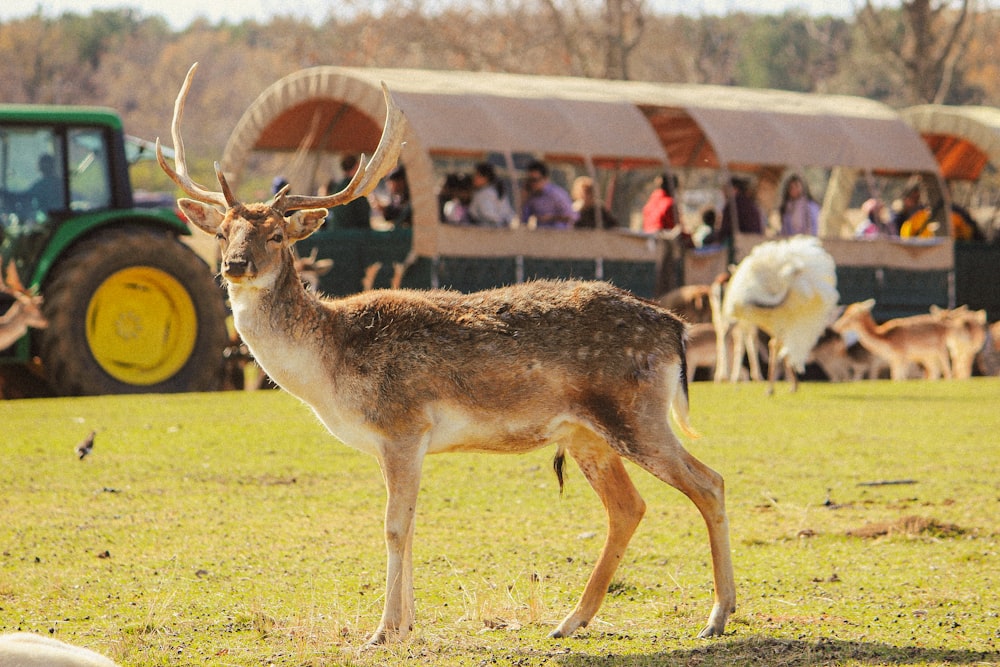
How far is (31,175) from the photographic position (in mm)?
15922

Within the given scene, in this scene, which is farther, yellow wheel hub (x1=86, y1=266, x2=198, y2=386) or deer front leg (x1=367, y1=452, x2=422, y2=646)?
yellow wheel hub (x1=86, y1=266, x2=198, y2=386)

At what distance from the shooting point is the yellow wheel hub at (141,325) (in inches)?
616

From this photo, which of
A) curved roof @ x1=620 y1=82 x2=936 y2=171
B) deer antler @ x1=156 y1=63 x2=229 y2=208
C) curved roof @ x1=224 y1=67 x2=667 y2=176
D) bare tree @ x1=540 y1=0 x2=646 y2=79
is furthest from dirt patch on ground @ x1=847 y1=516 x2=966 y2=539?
bare tree @ x1=540 y1=0 x2=646 y2=79

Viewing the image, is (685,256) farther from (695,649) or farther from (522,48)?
(522,48)

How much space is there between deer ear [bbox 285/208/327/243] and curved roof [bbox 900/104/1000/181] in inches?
790

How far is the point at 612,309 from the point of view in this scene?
21.6 feet

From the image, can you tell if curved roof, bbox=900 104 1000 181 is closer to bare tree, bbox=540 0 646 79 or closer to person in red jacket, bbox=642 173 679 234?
person in red jacket, bbox=642 173 679 234

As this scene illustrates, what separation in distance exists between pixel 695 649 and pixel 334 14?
4116cm

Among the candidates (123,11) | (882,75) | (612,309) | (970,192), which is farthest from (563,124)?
(123,11)

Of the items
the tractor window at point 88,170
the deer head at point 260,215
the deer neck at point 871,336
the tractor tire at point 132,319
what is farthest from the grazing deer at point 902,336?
the deer head at point 260,215

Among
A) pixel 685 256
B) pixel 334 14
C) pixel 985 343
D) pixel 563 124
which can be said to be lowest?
pixel 985 343

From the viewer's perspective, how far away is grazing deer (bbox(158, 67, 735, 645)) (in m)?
6.26

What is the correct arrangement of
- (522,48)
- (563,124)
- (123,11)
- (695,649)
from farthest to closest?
(123,11) → (522,48) → (563,124) → (695,649)

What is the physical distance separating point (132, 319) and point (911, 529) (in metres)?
9.66
